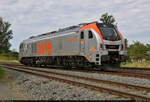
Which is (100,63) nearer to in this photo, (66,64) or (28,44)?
(66,64)

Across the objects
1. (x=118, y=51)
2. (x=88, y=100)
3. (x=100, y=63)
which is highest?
(x=118, y=51)

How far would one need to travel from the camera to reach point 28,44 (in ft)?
82.2

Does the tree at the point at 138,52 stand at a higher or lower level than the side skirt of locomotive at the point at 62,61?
higher

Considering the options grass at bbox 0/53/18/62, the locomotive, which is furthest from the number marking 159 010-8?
grass at bbox 0/53/18/62

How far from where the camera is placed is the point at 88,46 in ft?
45.3

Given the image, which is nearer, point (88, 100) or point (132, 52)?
point (88, 100)

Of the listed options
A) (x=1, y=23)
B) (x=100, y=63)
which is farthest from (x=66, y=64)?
(x=1, y=23)

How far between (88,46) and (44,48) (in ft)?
26.1

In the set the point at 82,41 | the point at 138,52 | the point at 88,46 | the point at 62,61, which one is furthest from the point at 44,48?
the point at 138,52

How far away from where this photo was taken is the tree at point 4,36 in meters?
68.0

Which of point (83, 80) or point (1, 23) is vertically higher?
point (1, 23)

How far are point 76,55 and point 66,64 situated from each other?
6.73ft

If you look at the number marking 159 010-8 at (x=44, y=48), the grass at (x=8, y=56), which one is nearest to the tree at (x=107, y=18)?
the number marking 159 010-8 at (x=44, y=48)

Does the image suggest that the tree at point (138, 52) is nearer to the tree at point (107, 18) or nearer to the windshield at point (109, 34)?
the tree at point (107, 18)
